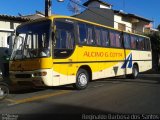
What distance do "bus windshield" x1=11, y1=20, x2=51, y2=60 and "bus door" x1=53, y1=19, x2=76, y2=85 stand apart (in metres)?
0.39

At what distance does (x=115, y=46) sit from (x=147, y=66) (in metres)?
5.84

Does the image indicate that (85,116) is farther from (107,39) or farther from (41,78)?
(107,39)

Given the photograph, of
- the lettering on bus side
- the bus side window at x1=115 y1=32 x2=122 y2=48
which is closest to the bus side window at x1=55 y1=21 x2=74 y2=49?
the lettering on bus side

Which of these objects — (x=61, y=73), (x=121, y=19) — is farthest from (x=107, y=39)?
(x=121, y=19)

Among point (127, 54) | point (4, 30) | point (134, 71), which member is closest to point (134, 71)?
point (134, 71)

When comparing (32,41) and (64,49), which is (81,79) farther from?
(32,41)

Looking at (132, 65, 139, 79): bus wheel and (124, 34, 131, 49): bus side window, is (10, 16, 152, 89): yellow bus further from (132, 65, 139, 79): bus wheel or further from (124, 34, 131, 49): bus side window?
(132, 65, 139, 79): bus wheel

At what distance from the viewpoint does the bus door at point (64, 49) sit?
12.5m

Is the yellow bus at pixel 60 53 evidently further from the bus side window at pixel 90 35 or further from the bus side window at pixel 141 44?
the bus side window at pixel 141 44

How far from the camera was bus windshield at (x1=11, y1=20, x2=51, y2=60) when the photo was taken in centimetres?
1220

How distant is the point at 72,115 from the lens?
851 cm

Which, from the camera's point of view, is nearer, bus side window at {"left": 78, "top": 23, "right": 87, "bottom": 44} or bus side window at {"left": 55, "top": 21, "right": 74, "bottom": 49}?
bus side window at {"left": 55, "top": 21, "right": 74, "bottom": 49}

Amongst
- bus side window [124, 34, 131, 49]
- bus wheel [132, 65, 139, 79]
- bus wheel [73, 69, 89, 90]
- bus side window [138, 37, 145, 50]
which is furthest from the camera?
bus side window [138, 37, 145, 50]

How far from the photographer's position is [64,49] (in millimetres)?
12875
